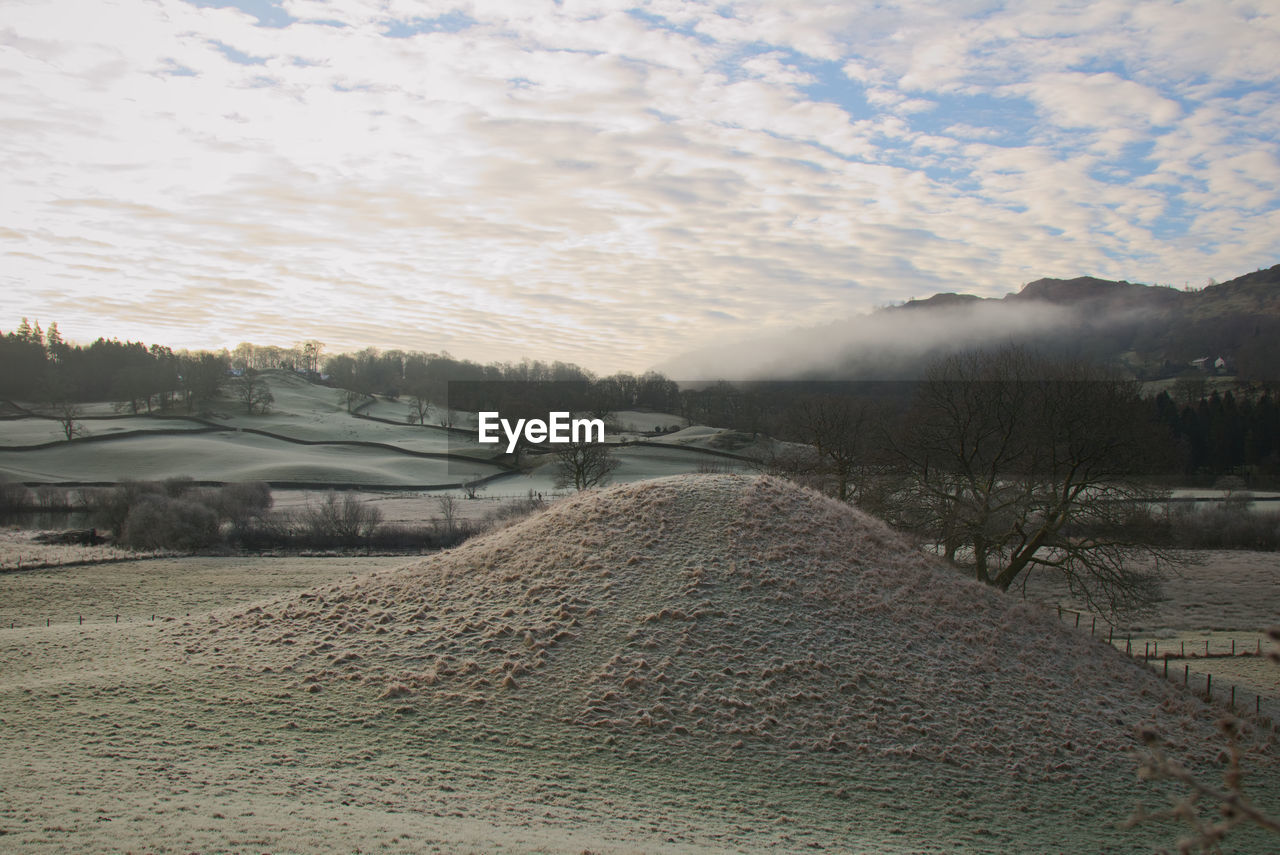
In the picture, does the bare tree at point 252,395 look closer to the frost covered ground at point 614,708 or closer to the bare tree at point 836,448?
the bare tree at point 836,448

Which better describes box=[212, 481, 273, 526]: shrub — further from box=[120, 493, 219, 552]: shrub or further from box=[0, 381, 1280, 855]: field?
box=[0, 381, 1280, 855]: field

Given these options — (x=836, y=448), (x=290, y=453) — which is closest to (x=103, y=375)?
(x=290, y=453)

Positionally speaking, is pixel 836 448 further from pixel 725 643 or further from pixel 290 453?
pixel 290 453

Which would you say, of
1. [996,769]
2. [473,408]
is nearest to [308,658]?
[996,769]

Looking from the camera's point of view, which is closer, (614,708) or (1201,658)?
(614,708)

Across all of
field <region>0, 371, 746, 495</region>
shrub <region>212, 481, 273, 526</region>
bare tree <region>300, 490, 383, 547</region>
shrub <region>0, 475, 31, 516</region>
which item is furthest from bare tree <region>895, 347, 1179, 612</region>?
shrub <region>0, 475, 31, 516</region>

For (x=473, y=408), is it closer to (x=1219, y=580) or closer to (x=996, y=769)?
(x=1219, y=580)
